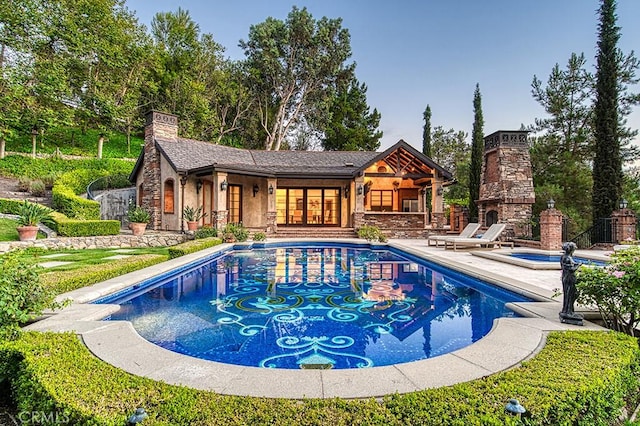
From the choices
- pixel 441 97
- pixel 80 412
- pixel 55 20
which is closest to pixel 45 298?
pixel 80 412

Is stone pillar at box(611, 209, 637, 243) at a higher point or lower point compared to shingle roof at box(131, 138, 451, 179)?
lower

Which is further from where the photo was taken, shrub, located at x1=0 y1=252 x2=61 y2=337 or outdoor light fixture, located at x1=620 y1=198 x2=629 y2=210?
outdoor light fixture, located at x1=620 y1=198 x2=629 y2=210

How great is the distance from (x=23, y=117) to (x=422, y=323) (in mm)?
26012

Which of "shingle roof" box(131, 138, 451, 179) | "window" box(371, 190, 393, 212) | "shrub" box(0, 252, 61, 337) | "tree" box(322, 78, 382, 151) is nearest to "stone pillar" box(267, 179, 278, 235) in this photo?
"shingle roof" box(131, 138, 451, 179)

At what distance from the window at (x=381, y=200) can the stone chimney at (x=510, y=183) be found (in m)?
6.59

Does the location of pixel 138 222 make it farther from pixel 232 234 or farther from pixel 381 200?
pixel 381 200

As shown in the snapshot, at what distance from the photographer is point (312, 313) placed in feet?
17.1

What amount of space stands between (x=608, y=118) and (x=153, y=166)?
21456mm

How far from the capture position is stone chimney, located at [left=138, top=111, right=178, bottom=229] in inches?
650

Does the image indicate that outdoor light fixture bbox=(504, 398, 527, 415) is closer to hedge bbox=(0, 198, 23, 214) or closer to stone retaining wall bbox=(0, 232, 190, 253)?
stone retaining wall bbox=(0, 232, 190, 253)

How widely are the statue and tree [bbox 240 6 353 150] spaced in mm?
28630

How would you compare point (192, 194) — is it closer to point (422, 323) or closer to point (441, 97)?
point (422, 323)

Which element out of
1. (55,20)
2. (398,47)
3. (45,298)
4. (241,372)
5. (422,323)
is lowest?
(422,323)

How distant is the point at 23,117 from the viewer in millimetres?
19328
